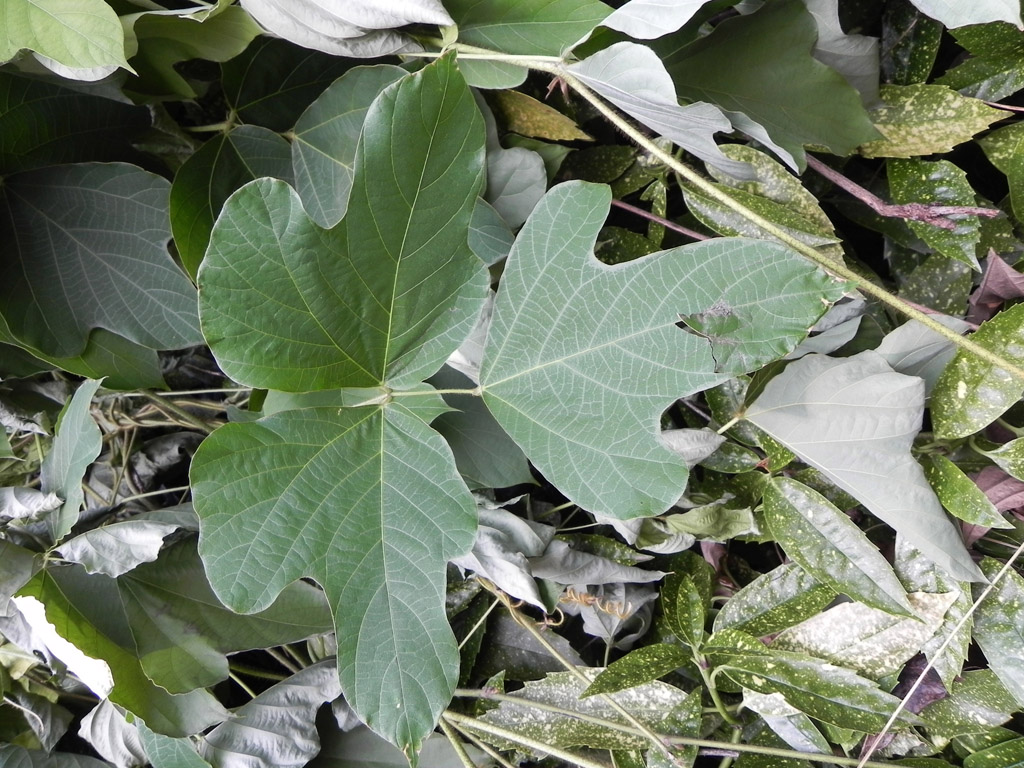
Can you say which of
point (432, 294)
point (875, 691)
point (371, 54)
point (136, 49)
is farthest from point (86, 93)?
point (875, 691)

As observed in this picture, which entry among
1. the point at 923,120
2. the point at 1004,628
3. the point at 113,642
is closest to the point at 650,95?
the point at 923,120

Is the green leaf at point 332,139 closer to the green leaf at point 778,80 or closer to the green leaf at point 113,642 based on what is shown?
the green leaf at point 778,80

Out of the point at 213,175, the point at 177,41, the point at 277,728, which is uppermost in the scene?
the point at 177,41

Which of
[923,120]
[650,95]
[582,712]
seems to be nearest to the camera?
[650,95]

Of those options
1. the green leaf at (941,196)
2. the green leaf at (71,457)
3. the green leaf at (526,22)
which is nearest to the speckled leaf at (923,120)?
the green leaf at (941,196)

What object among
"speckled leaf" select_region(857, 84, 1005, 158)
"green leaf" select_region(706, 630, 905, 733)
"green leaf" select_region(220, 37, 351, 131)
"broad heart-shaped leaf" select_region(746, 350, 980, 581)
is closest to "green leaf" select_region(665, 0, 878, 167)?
"speckled leaf" select_region(857, 84, 1005, 158)

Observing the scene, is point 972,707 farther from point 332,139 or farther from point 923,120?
point 332,139
